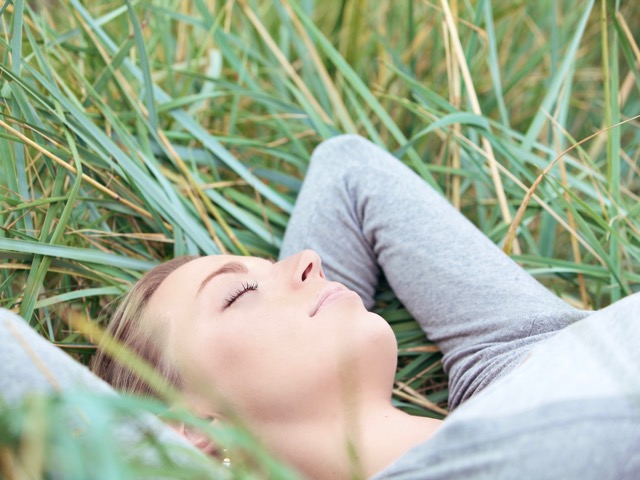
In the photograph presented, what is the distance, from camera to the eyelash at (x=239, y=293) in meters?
0.86

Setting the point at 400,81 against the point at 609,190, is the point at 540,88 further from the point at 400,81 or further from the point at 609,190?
the point at 609,190

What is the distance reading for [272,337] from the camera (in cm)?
81

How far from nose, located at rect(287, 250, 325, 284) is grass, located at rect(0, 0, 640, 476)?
0.25 metres

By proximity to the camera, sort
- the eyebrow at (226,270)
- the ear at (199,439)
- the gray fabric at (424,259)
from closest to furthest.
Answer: the ear at (199,439)
the eyebrow at (226,270)
the gray fabric at (424,259)

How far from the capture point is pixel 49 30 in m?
1.23

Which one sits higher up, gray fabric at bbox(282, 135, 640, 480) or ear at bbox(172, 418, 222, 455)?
gray fabric at bbox(282, 135, 640, 480)

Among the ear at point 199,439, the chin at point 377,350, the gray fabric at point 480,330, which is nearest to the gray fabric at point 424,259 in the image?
the gray fabric at point 480,330

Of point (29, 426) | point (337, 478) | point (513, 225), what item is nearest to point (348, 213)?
point (513, 225)

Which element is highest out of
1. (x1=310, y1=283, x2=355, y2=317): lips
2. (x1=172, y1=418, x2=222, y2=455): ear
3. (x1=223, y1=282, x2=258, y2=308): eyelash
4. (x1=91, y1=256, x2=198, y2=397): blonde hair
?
(x1=223, y1=282, x2=258, y2=308): eyelash

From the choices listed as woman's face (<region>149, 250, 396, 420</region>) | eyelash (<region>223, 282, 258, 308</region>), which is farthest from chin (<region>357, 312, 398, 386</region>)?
eyelash (<region>223, 282, 258, 308</region>)

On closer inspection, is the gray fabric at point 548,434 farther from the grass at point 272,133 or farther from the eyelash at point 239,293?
the grass at point 272,133

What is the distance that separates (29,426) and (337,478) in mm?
410

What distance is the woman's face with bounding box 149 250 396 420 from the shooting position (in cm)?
79

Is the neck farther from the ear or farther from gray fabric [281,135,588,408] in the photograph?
gray fabric [281,135,588,408]
